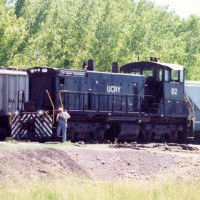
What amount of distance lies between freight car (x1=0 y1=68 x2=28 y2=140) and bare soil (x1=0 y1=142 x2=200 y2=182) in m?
6.39

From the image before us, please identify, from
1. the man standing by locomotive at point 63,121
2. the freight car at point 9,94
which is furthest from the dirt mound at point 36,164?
the freight car at point 9,94

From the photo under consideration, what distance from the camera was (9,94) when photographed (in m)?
31.3

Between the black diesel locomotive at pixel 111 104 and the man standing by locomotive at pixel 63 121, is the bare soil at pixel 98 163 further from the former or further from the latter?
the black diesel locomotive at pixel 111 104

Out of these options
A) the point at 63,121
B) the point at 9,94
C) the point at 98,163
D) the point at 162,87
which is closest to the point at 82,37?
the point at 162,87

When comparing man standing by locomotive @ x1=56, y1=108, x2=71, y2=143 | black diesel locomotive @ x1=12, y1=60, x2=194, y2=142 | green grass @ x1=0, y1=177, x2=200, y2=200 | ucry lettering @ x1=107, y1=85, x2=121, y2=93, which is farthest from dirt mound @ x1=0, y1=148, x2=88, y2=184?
ucry lettering @ x1=107, y1=85, x2=121, y2=93

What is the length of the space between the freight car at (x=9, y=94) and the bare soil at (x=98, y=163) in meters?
6.39

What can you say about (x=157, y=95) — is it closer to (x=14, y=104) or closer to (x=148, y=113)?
(x=148, y=113)

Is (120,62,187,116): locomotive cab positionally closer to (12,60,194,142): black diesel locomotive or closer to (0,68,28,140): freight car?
(12,60,194,142): black diesel locomotive

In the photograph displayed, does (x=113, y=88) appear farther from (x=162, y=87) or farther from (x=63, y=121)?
(x=63, y=121)

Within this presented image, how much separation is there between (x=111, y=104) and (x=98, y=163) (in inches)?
333

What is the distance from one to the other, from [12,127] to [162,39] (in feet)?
76.4

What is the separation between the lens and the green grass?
51.1ft

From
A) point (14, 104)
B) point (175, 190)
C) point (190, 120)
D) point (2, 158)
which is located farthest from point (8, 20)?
point (175, 190)

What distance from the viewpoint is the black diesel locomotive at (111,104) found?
2793 cm
